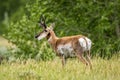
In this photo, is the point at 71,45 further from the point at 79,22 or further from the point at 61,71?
the point at 79,22

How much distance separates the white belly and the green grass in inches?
13.2

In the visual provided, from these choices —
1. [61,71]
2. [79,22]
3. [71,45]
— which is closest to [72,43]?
[71,45]

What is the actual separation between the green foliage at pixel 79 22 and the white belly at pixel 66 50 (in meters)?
4.96

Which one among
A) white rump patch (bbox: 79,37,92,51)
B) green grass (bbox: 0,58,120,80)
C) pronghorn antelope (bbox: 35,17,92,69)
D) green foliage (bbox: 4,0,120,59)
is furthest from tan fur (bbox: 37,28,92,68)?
green foliage (bbox: 4,0,120,59)

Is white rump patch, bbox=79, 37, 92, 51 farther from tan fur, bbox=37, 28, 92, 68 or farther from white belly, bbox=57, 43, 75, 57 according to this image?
white belly, bbox=57, 43, 75, 57

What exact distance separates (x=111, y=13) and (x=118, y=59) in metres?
5.11

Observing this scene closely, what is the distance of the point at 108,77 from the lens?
47.5 ft

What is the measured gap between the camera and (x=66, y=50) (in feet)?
55.6

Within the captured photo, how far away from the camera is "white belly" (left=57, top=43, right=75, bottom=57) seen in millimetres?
16734

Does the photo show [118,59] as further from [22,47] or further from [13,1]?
[13,1]

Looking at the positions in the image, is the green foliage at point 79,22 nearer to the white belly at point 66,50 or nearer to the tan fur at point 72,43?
the tan fur at point 72,43

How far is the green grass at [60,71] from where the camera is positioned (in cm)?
1470

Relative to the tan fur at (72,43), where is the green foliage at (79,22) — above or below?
below

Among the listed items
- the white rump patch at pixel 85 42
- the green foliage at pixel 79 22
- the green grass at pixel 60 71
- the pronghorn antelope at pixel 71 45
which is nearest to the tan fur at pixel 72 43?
the pronghorn antelope at pixel 71 45
